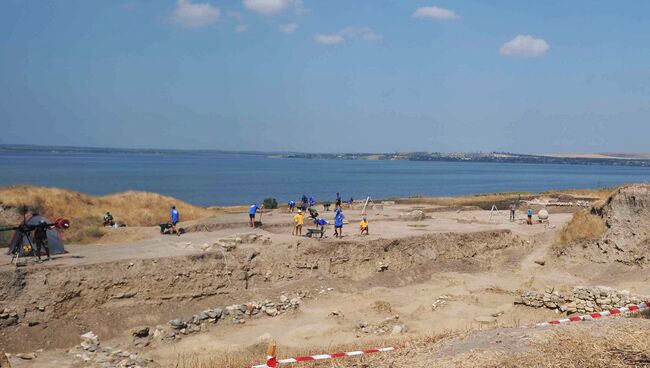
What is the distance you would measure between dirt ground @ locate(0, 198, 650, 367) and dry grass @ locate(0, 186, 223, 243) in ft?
21.9

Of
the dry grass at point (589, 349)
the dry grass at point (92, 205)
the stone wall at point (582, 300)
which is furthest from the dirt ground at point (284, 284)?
the dry grass at point (92, 205)

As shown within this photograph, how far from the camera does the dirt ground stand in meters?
17.3

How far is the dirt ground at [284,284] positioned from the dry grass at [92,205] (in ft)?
21.9

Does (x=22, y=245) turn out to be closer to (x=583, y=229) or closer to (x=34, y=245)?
(x=34, y=245)

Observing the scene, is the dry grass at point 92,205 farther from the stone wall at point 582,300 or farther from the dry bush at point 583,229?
the dry bush at point 583,229

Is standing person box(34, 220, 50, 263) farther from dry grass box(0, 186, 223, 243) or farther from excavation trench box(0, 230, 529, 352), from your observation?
dry grass box(0, 186, 223, 243)

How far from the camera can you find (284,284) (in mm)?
22281

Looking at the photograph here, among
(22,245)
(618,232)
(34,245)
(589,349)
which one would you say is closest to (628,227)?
(618,232)

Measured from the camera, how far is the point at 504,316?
19812 millimetres

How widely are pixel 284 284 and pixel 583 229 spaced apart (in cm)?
1497

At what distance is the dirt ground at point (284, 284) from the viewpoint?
17328 mm

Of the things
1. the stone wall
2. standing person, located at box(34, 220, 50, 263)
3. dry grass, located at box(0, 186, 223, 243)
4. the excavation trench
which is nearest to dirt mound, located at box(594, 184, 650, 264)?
the excavation trench

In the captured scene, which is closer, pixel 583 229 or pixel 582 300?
pixel 582 300

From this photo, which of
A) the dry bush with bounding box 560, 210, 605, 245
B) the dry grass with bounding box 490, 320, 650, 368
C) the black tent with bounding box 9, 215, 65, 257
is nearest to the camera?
the dry grass with bounding box 490, 320, 650, 368
